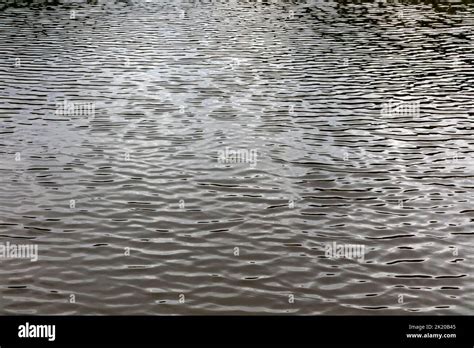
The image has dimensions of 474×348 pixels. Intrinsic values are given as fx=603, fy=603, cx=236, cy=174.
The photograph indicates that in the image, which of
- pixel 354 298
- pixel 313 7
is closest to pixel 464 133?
pixel 354 298

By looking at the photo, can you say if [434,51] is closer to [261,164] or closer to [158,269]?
[261,164]

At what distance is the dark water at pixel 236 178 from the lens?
61.2 feet

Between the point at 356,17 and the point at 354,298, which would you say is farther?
the point at 356,17

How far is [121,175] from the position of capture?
2712 centimetres

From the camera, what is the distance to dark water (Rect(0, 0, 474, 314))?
18.7m

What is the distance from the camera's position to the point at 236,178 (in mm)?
26906

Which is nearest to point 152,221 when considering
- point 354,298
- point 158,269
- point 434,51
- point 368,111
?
point 158,269

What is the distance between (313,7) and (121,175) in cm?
5903

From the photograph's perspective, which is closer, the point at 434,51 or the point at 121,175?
the point at 121,175

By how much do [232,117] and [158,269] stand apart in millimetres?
17228

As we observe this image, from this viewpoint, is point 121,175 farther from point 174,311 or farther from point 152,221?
point 174,311

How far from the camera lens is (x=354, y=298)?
18125 millimetres
